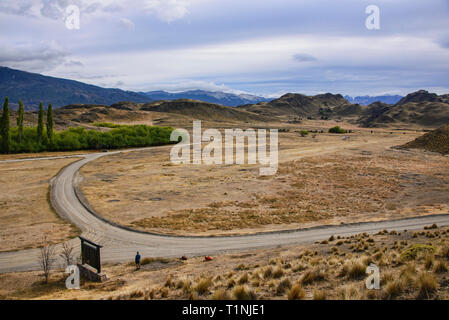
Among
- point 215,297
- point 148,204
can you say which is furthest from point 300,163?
point 215,297

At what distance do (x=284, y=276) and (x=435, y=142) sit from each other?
88.1m

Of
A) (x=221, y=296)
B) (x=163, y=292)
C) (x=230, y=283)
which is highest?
(x=221, y=296)

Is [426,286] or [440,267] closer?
[426,286]

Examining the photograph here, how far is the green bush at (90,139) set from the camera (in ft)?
294

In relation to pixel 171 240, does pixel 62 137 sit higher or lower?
higher

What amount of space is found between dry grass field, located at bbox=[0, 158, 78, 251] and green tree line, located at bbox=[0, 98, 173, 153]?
27395 millimetres

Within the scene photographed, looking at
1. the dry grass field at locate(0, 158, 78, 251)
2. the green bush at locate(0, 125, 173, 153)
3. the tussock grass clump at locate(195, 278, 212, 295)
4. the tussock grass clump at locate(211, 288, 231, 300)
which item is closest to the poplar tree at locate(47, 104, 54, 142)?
the green bush at locate(0, 125, 173, 153)

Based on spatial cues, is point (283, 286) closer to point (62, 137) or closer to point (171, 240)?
point (171, 240)

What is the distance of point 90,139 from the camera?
3986 inches

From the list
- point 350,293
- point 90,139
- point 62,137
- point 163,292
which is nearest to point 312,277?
point 350,293

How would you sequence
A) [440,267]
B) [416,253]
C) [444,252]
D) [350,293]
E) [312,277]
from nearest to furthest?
[350,293] < [440,267] < [312,277] < [444,252] < [416,253]

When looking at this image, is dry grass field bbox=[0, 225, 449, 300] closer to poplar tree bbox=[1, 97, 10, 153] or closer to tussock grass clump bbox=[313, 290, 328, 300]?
tussock grass clump bbox=[313, 290, 328, 300]

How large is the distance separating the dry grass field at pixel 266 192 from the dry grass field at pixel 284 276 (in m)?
8.87
